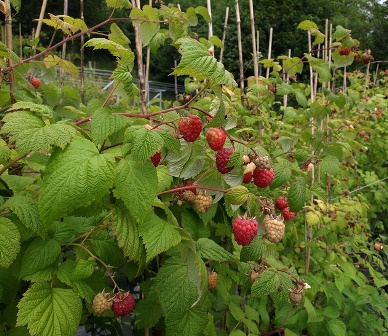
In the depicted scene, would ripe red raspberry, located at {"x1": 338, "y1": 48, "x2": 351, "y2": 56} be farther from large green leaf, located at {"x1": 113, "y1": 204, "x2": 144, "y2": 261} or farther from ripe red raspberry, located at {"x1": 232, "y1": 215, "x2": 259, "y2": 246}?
large green leaf, located at {"x1": 113, "y1": 204, "x2": 144, "y2": 261}

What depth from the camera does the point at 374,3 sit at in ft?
58.0

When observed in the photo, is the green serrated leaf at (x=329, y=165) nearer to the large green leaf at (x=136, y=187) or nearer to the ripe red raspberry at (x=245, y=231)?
the ripe red raspberry at (x=245, y=231)

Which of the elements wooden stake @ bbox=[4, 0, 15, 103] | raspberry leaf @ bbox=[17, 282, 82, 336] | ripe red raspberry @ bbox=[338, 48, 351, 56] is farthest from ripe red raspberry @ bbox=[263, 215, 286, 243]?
ripe red raspberry @ bbox=[338, 48, 351, 56]

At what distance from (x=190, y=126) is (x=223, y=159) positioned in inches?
4.6

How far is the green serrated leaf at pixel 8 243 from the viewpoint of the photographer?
0.77m

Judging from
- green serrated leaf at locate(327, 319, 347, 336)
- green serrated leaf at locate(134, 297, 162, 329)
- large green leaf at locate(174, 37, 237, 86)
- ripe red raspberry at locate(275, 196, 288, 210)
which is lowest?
green serrated leaf at locate(327, 319, 347, 336)

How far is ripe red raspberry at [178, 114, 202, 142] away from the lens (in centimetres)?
84

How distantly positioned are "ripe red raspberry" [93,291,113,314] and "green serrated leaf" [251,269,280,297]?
44 cm

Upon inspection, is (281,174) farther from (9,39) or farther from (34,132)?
(9,39)

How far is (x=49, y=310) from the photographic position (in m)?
0.82

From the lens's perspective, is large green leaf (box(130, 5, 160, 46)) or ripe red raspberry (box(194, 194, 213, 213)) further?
large green leaf (box(130, 5, 160, 46))

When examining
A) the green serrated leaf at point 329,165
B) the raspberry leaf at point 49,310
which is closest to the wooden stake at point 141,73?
the raspberry leaf at point 49,310

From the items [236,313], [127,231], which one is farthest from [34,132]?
[236,313]

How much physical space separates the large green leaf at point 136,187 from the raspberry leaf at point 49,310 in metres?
0.26
